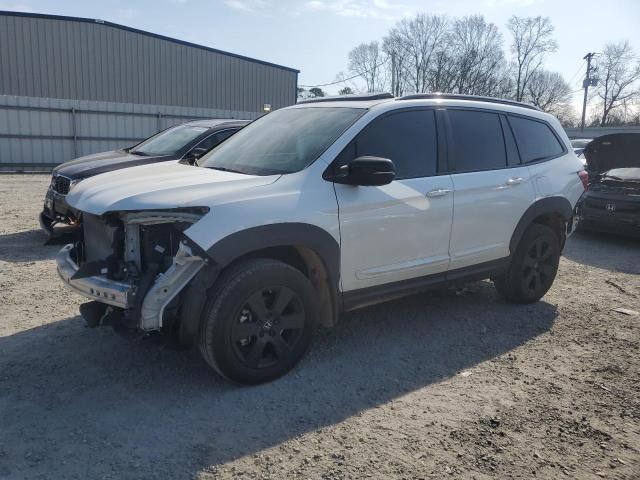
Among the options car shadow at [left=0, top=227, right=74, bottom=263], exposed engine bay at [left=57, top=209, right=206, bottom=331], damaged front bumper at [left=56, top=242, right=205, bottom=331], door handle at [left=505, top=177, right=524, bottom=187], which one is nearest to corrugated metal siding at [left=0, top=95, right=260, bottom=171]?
car shadow at [left=0, top=227, right=74, bottom=263]

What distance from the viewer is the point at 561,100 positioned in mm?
62719

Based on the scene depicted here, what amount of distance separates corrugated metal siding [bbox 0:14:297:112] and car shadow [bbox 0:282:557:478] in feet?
66.9

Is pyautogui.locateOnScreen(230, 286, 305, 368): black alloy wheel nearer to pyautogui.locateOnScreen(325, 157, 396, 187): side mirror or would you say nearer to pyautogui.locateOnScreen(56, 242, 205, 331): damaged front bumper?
pyautogui.locateOnScreen(56, 242, 205, 331): damaged front bumper

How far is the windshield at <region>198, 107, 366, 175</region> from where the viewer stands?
12.9 ft

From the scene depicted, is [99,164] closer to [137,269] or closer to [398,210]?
[137,269]

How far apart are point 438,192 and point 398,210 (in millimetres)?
480

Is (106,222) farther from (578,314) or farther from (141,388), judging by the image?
(578,314)

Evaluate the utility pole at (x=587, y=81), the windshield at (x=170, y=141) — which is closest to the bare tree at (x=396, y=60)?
the utility pole at (x=587, y=81)

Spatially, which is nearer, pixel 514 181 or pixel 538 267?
pixel 514 181

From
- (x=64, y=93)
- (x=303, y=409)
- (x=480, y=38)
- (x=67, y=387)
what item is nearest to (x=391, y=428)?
(x=303, y=409)

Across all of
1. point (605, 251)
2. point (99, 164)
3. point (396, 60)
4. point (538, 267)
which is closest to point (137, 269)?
point (538, 267)

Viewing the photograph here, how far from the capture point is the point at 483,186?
4.71 meters

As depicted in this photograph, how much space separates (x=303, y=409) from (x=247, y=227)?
1.17 metres

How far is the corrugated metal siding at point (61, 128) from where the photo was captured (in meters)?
17.2
